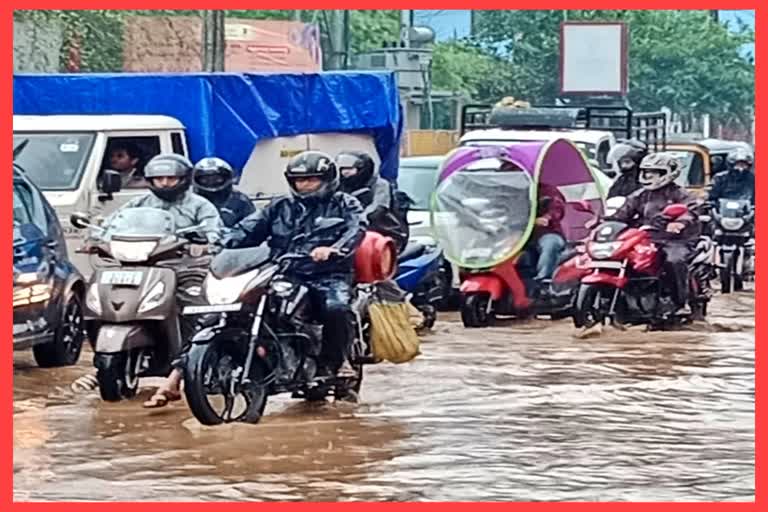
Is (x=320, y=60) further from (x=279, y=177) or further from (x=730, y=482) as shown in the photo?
(x=730, y=482)

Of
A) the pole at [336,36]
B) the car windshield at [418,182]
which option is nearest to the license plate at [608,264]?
the car windshield at [418,182]

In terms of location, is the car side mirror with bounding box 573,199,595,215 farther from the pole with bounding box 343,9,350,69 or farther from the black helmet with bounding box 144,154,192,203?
the pole with bounding box 343,9,350,69

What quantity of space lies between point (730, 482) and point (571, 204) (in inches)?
325

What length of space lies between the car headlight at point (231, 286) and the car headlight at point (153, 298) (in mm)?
705

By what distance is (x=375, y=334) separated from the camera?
1126 centimetres

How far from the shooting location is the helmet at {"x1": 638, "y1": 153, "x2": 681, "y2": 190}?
1536 centimetres

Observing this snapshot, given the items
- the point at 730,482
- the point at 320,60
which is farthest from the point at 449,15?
the point at 730,482

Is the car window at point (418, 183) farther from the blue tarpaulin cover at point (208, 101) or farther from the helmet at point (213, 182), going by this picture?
the helmet at point (213, 182)

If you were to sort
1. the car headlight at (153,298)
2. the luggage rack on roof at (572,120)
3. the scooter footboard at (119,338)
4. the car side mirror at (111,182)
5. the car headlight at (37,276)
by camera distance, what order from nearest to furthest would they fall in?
1. the scooter footboard at (119,338)
2. the car headlight at (153,298)
3. the car headlight at (37,276)
4. the car side mirror at (111,182)
5. the luggage rack on roof at (572,120)

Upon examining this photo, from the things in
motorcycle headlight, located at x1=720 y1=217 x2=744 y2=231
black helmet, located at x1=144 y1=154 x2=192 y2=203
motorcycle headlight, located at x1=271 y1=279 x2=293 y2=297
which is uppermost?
black helmet, located at x1=144 y1=154 x2=192 y2=203

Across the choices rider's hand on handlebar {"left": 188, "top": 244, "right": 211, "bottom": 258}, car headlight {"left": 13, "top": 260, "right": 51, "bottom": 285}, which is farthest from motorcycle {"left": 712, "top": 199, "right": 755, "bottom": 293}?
rider's hand on handlebar {"left": 188, "top": 244, "right": 211, "bottom": 258}

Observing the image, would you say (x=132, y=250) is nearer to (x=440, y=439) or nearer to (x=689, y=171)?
(x=440, y=439)

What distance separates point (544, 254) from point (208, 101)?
323 cm

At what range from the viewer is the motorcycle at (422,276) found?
50.5ft
